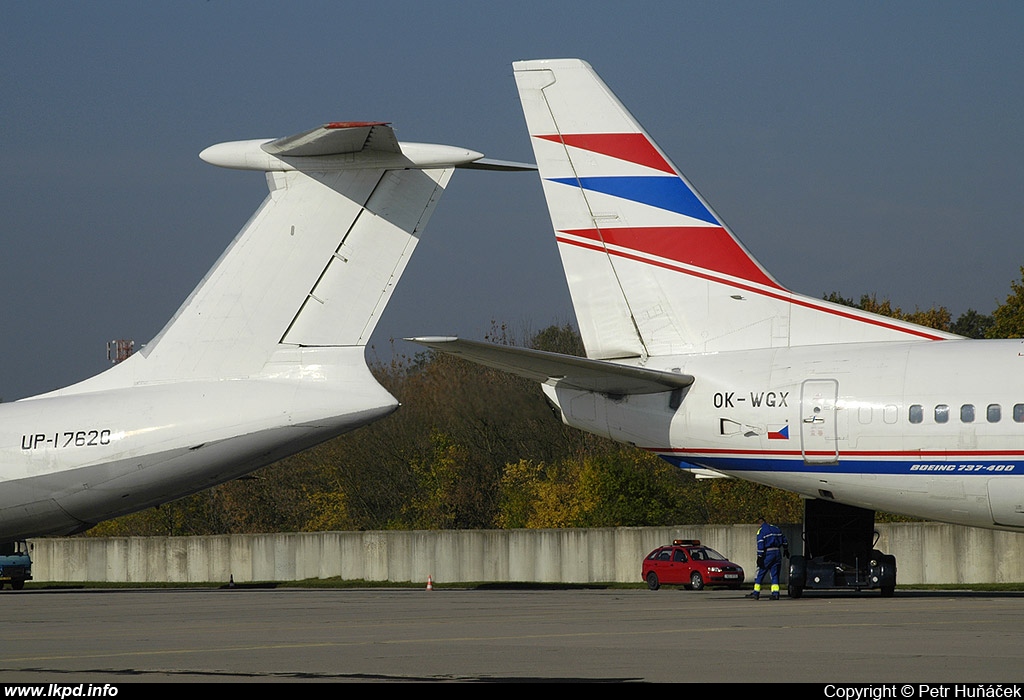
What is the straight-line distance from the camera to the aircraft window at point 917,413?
76.3 ft

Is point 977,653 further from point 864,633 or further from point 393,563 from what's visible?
point 393,563

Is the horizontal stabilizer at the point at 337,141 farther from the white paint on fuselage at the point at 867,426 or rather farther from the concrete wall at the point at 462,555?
the concrete wall at the point at 462,555

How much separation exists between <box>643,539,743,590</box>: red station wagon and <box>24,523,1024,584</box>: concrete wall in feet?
13.7

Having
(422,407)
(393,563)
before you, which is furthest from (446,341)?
(422,407)

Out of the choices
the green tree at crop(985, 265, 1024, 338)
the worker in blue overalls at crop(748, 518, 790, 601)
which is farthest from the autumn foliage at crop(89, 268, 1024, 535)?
the worker in blue overalls at crop(748, 518, 790, 601)

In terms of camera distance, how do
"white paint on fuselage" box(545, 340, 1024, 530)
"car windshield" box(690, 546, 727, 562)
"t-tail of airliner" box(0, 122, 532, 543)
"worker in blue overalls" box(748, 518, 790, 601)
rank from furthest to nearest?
"car windshield" box(690, 546, 727, 562) < "worker in blue overalls" box(748, 518, 790, 601) < "t-tail of airliner" box(0, 122, 532, 543) < "white paint on fuselage" box(545, 340, 1024, 530)

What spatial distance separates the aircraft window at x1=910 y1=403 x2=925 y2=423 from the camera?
2327 centimetres

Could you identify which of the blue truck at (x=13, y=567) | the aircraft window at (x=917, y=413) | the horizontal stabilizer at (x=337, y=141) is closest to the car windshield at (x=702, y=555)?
the aircraft window at (x=917, y=413)

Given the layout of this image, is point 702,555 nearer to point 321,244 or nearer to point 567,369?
point 567,369

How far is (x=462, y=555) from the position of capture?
157ft

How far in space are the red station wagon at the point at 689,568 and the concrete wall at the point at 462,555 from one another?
13.7ft

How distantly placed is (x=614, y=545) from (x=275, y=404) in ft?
73.8

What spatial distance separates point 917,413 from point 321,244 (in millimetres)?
10935

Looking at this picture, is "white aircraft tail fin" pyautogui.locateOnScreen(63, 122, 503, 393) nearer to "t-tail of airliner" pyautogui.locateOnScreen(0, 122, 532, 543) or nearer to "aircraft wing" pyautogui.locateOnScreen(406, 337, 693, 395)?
"t-tail of airliner" pyautogui.locateOnScreen(0, 122, 532, 543)
